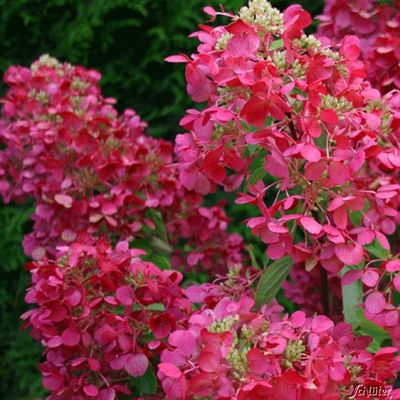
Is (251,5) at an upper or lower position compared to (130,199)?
upper

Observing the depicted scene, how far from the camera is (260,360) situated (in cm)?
98

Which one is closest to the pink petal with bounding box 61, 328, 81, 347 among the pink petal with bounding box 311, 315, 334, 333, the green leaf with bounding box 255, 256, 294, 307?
the green leaf with bounding box 255, 256, 294, 307

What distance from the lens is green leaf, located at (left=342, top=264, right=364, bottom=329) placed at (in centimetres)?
126

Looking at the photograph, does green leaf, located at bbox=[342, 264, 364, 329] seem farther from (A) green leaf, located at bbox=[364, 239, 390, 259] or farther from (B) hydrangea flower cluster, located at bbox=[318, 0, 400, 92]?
(B) hydrangea flower cluster, located at bbox=[318, 0, 400, 92]

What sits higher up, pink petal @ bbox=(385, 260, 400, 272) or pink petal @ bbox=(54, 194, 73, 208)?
pink petal @ bbox=(385, 260, 400, 272)

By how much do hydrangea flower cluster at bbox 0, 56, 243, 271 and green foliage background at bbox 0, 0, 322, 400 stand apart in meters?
0.47

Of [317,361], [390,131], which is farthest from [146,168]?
[317,361]

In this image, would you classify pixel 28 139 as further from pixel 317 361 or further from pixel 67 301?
pixel 317 361

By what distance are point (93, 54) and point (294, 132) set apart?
1436 mm

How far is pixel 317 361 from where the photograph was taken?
3.31 ft

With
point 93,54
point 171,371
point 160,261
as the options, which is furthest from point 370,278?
point 93,54

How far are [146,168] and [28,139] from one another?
0.98ft

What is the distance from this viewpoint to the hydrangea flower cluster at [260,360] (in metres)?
0.97

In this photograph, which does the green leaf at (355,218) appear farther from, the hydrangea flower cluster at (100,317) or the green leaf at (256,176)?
the hydrangea flower cluster at (100,317)
